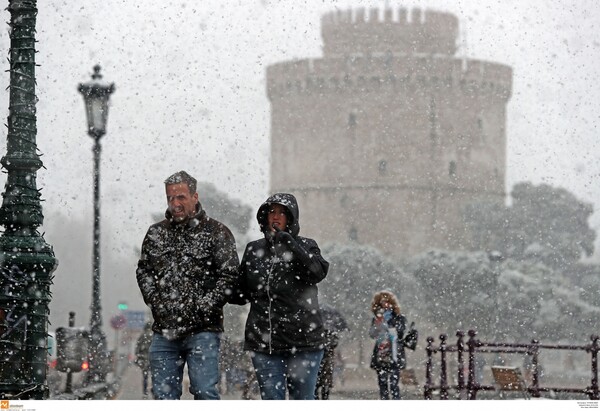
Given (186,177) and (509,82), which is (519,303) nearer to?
(509,82)

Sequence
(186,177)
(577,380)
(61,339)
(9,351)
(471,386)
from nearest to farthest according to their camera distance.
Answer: (186,177) → (9,351) → (471,386) → (61,339) → (577,380)

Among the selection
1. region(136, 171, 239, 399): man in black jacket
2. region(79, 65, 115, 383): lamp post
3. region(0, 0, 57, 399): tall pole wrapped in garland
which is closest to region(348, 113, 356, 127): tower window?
region(79, 65, 115, 383): lamp post

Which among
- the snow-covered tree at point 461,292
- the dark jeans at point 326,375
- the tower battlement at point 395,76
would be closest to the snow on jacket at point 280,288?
the dark jeans at point 326,375

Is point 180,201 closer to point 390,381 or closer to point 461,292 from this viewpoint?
point 390,381

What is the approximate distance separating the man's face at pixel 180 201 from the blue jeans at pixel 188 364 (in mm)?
474

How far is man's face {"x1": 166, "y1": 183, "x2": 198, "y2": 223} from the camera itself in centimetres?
591

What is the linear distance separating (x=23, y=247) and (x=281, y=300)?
195 cm

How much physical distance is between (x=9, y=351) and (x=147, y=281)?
5.31 ft

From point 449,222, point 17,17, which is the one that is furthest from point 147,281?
point 449,222

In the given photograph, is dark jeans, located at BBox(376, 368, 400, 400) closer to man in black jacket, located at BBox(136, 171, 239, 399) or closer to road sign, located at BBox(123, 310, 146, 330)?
man in black jacket, located at BBox(136, 171, 239, 399)

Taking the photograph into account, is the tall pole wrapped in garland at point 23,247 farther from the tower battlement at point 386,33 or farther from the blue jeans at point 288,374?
the tower battlement at point 386,33

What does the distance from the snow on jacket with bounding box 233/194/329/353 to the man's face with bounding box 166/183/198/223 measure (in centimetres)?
30

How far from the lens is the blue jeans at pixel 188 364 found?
19.3 ft

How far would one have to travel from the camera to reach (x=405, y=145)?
63.3 m
